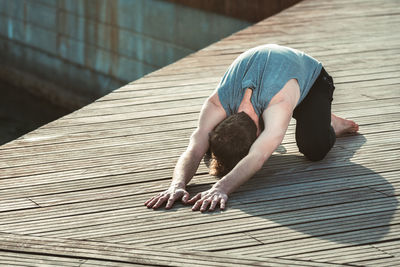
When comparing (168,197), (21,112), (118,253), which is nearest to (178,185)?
(168,197)

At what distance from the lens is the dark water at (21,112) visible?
1143 centimetres

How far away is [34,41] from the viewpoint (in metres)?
12.8

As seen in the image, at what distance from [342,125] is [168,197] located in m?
1.34

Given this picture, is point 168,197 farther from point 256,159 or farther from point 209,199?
point 256,159

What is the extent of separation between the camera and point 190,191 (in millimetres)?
3754

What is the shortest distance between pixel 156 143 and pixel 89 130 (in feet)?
1.52

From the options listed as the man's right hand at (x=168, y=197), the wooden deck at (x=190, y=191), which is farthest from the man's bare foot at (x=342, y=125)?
the man's right hand at (x=168, y=197)

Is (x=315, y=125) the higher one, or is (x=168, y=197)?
(x=315, y=125)

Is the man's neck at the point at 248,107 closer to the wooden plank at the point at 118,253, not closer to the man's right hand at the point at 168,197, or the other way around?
the man's right hand at the point at 168,197

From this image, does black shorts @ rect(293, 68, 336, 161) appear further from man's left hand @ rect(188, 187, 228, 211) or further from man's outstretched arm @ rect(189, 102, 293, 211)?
man's left hand @ rect(188, 187, 228, 211)

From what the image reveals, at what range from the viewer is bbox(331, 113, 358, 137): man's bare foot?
14.5ft

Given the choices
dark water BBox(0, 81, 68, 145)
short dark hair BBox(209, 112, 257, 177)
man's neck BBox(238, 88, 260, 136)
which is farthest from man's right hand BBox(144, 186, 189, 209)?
dark water BBox(0, 81, 68, 145)

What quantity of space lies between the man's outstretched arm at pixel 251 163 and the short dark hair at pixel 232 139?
44mm

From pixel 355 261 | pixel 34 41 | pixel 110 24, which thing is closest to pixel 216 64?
pixel 355 261
